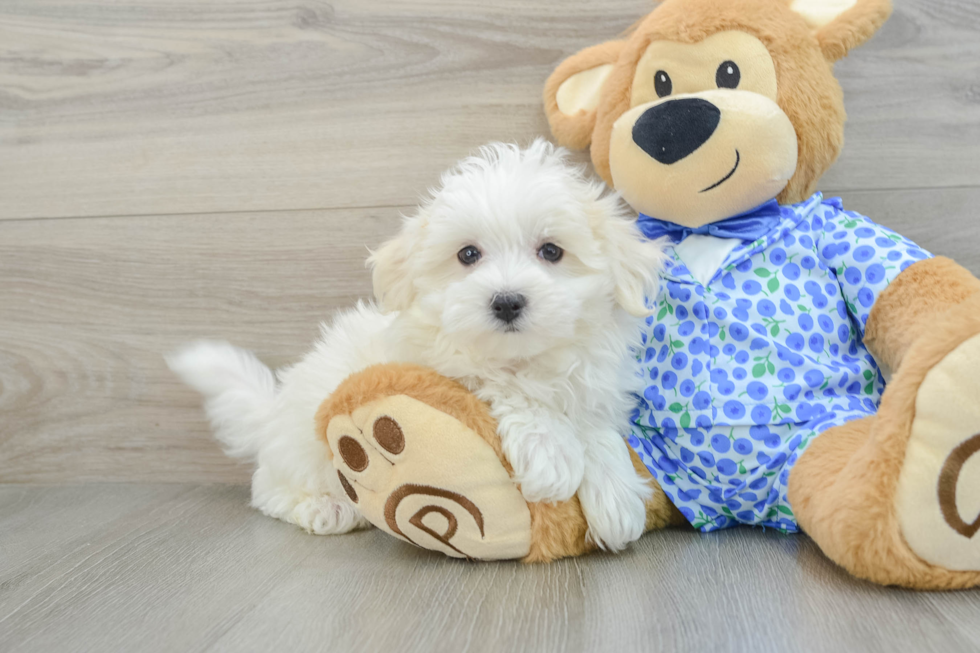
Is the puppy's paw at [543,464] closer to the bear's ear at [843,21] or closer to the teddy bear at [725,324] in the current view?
the teddy bear at [725,324]

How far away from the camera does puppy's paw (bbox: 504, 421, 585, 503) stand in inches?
36.2

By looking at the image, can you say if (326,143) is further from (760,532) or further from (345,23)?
(760,532)

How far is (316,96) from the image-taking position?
142 cm

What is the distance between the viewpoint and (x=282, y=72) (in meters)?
1.42

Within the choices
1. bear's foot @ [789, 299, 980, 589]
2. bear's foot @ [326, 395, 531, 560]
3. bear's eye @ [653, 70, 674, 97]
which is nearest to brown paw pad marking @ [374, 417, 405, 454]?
bear's foot @ [326, 395, 531, 560]

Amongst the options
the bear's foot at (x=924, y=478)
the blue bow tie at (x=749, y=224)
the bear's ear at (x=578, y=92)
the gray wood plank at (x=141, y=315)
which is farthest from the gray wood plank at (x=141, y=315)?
the bear's foot at (x=924, y=478)

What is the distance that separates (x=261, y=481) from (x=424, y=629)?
1.98 feet

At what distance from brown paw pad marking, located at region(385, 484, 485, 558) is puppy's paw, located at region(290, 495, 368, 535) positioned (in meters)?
0.23

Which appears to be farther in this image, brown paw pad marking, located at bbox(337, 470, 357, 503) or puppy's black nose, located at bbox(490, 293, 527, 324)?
brown paw pad marking, located at bbox(337, 470, 357, 503)

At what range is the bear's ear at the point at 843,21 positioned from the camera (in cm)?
106

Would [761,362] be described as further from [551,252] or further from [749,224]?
[551,252]

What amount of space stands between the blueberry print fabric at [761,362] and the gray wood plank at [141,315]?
0.62 metres

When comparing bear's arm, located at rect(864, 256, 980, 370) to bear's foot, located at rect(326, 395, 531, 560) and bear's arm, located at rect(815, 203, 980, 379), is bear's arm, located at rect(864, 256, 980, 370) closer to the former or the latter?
bear's arm, located at rect(815, 203, 980, 379)

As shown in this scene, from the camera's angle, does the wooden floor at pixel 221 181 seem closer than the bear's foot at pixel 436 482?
No
